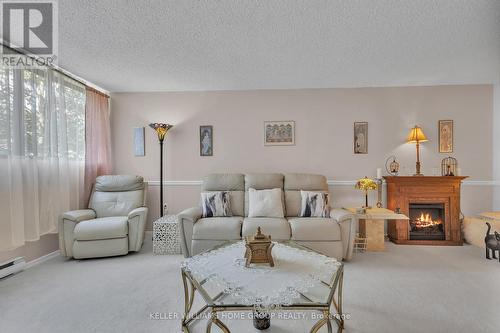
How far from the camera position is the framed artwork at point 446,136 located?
357 cm

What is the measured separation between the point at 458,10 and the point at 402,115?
1938 millimetres

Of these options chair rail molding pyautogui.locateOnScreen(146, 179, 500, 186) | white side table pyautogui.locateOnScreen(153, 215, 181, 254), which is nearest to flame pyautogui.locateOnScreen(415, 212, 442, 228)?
chair rail molding pyautogui.locateOnScreen(146, 179, 500, 186)

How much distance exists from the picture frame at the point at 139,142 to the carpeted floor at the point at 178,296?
67.3 inches

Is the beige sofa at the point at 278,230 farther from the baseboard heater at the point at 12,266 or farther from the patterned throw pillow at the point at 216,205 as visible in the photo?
the baseboard heater at the point at 12,266

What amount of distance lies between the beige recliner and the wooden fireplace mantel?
141 inches

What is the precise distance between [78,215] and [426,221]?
476cm

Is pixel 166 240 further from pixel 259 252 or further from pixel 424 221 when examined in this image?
pixel 424 221

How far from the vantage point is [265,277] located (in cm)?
142

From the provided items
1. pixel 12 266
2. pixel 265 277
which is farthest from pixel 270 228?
pixel 12 266

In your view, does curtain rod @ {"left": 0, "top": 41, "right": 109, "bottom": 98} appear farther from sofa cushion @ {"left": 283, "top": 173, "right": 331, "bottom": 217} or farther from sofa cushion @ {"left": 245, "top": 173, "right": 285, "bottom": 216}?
sofa cushion @ {"left": 283, "top": 173, "right": 331, "bottom": 217}

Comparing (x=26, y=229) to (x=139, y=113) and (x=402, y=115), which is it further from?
(x=402, y=115)

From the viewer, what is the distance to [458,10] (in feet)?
6.14

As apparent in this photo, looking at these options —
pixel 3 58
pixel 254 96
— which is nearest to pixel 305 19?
pixel 254 96

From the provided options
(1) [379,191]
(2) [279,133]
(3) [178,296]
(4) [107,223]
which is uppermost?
(2) [279,133]
